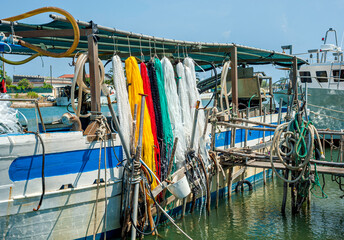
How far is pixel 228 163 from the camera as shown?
9.59m

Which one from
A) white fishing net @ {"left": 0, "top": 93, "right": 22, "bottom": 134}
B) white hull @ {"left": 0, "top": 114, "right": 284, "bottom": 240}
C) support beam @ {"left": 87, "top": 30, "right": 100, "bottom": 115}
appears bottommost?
white hull @ {"left": 0, "top": 114, "right": 284, "bottom": 240}

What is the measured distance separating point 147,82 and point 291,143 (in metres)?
3.54

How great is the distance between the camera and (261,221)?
848 centimetres

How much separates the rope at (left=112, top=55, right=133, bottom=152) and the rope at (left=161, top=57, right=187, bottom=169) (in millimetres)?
1151

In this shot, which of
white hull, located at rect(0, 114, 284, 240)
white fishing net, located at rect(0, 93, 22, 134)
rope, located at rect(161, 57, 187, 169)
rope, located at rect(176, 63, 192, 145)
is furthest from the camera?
rope, located at rect(176, 63, 192, 145)

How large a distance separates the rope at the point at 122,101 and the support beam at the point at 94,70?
14.6 inches

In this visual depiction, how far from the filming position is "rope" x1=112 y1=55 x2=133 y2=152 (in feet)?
21.9

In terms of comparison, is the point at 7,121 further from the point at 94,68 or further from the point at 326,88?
the point at 326,88

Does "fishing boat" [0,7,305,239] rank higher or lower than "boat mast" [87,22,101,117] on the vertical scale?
lower

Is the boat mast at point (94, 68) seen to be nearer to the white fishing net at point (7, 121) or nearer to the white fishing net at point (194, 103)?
the white fishing net at point (7, 121)

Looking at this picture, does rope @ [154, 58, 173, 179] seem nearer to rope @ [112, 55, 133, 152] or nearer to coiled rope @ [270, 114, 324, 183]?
rope @ [112, 55, 133, 152]

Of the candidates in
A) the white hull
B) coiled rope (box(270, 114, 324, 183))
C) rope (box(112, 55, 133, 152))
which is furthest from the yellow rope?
coiled rope (box(270, 114, 324, 183))

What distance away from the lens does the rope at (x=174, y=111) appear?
7.68 metres

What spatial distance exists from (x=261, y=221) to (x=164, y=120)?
3.59m
